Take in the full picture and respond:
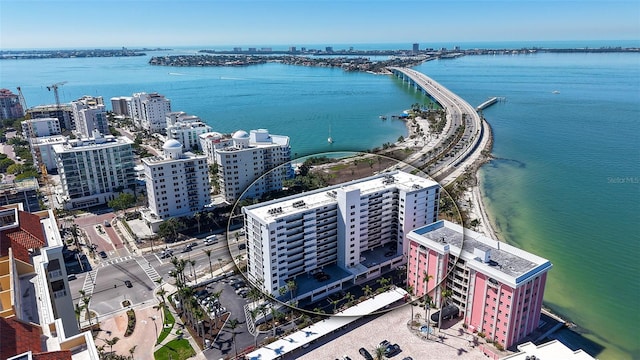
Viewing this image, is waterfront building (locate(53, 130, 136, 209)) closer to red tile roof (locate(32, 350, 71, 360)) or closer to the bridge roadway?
the bridge roadway

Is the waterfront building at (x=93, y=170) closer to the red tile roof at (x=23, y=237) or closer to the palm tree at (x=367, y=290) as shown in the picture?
the red tile roof at (x=23, y=237)

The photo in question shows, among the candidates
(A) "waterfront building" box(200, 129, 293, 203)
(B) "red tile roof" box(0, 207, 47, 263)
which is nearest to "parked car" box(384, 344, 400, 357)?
(B) "red tile roof" box(0, 207, 47, 263)

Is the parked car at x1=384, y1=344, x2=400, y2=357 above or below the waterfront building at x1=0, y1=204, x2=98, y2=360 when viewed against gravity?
below

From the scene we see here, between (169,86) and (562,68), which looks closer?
(169,86)

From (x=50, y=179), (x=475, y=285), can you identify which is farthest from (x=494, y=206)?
(x=50, y=179)

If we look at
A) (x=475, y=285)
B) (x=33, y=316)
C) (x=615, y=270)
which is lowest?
(x=615, y=270)

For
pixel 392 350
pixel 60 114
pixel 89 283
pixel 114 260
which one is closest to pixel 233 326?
pixel 392 350

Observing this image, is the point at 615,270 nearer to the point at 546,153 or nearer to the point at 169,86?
the point at 546,153
